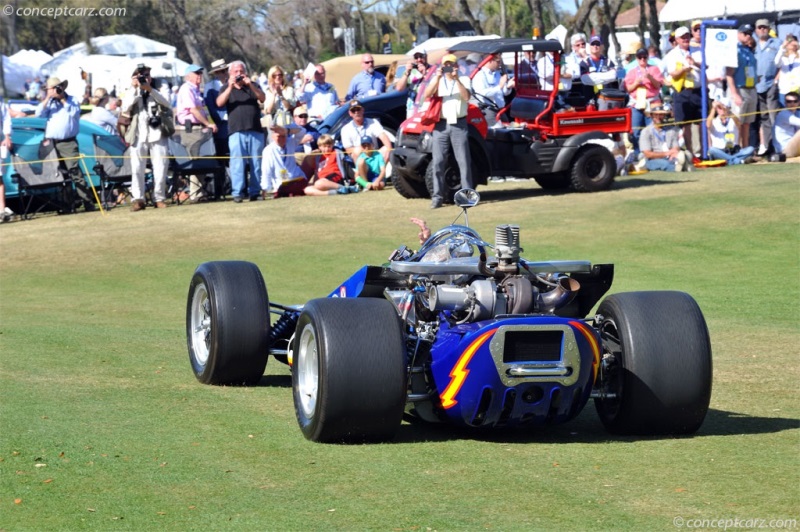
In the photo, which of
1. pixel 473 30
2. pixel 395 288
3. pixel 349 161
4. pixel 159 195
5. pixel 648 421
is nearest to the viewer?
pixel 648 421

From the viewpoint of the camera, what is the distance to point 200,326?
10.1m

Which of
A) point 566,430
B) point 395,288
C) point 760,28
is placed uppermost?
point 760,28

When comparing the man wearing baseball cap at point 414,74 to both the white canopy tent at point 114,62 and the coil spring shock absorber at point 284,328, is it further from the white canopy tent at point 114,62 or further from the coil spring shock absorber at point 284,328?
the white canopy tent at point 114,62

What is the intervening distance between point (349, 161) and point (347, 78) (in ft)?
58.2

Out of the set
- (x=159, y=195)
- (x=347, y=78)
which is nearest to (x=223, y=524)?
(x=159, y=195)

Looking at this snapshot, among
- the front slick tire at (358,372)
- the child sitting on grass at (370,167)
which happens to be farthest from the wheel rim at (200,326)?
the child sitting on grass at (370,167)

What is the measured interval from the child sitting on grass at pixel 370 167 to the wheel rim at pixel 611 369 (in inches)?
587

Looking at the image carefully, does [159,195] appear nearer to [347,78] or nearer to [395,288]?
[395,288]

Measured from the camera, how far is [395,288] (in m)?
8.65

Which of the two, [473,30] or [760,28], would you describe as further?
[473,30]

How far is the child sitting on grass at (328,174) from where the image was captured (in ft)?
75.0

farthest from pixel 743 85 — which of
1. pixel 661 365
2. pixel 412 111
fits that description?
pixel 661 365

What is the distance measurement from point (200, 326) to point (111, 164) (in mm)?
13038

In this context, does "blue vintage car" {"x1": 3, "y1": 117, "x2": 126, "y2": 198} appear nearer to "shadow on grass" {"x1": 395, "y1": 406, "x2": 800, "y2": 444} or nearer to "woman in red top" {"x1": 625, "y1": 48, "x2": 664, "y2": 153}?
"woman in red top" {"x1": 625, "y1": 48, "x2": 664, "y2": 153}
